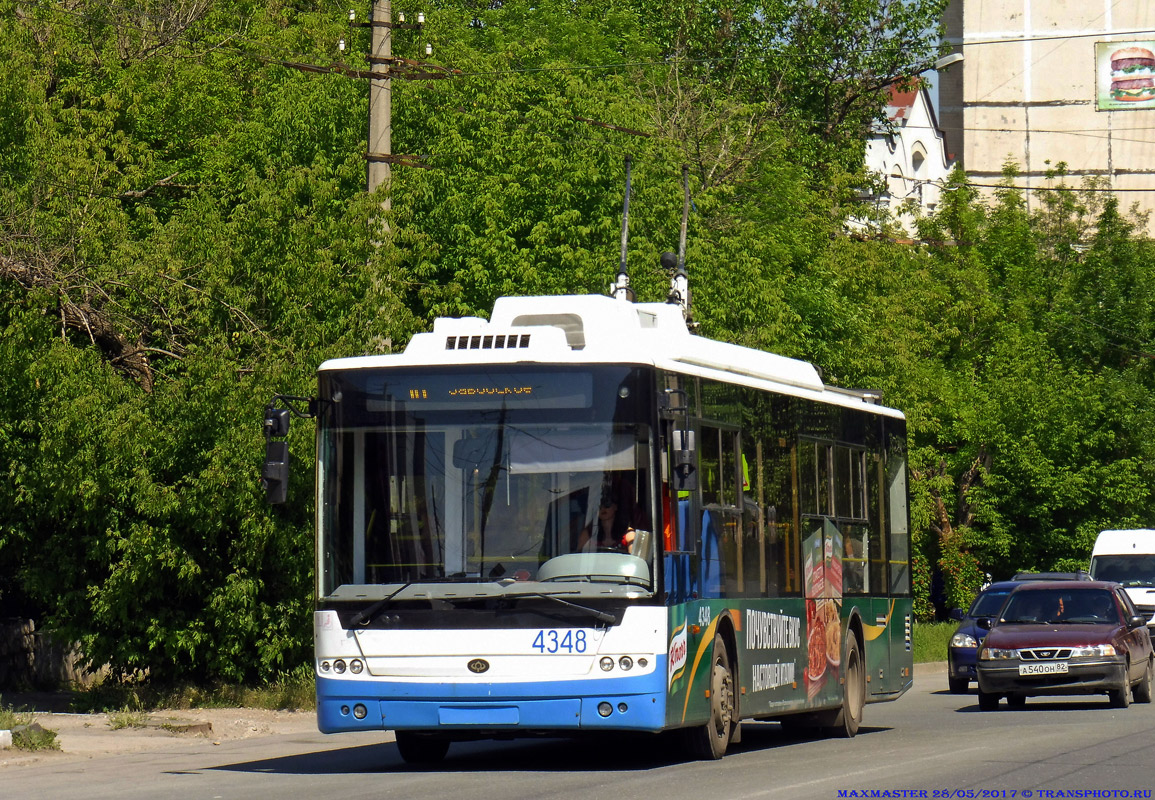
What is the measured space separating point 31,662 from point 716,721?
14.7 meters

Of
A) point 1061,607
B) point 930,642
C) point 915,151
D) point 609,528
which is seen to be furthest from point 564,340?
point 915,151

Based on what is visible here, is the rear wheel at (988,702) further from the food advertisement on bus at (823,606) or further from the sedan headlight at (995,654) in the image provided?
the food advertisement on bus at (823,606)

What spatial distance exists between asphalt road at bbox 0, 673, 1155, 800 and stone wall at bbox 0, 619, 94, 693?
8493mm

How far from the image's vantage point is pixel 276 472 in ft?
41.2

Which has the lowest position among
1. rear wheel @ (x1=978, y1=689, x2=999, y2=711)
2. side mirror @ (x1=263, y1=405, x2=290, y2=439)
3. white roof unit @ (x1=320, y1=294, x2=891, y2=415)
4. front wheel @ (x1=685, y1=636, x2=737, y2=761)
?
rear wheel @ (x1=978, y1=689, x2=999, y2=711)

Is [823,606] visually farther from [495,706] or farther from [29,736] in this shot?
[29,736]

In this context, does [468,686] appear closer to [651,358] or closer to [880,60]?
[651,358]

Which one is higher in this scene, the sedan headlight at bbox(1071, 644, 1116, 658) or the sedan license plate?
the sedan headlight at bbox(1071, 644, 1116, 658)

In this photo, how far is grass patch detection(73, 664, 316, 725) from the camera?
20453 millimetres

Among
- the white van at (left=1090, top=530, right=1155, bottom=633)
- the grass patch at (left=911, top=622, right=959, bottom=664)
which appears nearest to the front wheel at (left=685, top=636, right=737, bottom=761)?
the grass patch at (left=911, top=622, right=959, bottom=664)

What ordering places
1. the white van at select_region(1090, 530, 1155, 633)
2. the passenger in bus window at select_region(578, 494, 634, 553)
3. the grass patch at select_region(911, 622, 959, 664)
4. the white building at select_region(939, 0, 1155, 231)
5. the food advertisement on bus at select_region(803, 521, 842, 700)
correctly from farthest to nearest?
the white building at select_region(939, 0, 1155, 231), the white van at select_region(1090, 530, 1155, 633), the grass patch at select_region(911, 622, 959, 664), the food advertisement on bus at select_region(803, 521, 842, 700), the passenger in bus window at select_region(578, 494, 634, 553)

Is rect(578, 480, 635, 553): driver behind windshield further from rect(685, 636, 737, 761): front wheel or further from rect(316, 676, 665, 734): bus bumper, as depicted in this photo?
rect(685, 636, 737, 761): front wheel

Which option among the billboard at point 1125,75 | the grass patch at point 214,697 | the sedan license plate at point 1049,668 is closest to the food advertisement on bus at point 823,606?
the sedan license plate at point 1049,668

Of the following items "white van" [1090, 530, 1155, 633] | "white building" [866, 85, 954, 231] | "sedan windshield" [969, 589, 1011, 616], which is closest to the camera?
"sedan windshield" [969, 589, 1011, 616]
